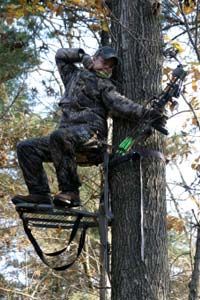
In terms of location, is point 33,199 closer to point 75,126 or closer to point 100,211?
point 100,211

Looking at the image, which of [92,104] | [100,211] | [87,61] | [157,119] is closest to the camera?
[157,119]

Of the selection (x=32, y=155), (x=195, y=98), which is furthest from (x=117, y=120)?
(x=195, y=98)

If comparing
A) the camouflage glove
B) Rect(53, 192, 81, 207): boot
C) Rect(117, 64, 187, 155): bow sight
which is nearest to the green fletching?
Rect(117, 64, 187, 155): bow sight

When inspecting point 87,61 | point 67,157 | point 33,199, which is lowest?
point 33,199

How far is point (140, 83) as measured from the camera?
4.52 meters

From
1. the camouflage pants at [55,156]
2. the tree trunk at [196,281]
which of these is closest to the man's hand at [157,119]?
the camouflage pants at [55,156]

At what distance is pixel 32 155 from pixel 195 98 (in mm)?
4010

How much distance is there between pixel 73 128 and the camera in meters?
4.47

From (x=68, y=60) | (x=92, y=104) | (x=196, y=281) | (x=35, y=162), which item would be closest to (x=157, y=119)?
(x=92, y=104)

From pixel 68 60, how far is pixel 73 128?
857 mm

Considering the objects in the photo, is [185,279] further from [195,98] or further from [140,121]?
[140,121]

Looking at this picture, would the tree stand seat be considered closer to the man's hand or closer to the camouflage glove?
the man's hand

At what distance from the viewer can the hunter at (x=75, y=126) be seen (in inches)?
173

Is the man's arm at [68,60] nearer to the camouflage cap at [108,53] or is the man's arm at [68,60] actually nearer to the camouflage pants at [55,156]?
the camouflage cap at [108,53]
